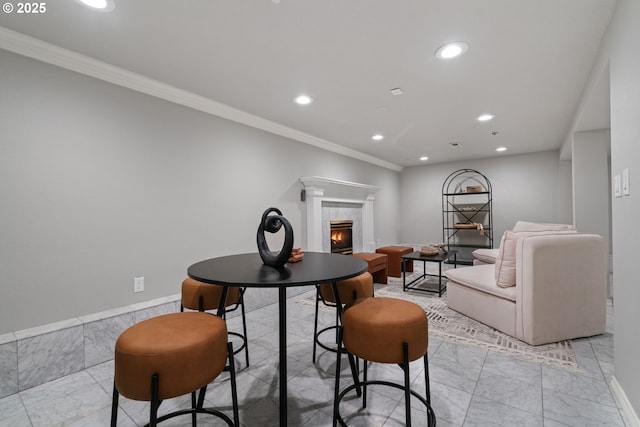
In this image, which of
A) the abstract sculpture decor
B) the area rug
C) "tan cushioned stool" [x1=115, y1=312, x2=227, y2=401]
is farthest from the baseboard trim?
"tan cushioned stool" [x1=115, y1=312, x2=227, y2=401]

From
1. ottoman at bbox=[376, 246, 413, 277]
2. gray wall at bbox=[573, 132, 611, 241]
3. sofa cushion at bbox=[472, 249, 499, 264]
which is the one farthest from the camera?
ottoman at bbox=[376, 246, 413, 277]

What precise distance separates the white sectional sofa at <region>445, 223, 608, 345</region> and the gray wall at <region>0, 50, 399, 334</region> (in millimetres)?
2631

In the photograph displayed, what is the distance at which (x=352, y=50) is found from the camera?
82.2 inches

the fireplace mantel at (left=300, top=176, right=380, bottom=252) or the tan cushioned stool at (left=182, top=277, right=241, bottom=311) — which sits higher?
the fireplace mantel at (left=300, top=176, right=380, bottom=252)

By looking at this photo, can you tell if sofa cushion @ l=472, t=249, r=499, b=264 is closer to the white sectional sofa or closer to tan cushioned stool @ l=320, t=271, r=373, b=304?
the white sectional sofa

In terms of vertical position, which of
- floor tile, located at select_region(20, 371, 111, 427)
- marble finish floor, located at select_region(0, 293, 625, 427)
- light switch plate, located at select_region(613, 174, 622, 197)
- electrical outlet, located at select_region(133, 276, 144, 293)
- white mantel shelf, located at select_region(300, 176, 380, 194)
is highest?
white mantel shelf, located at select_region(300, 176, 380, 194)

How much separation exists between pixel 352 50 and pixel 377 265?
273cm

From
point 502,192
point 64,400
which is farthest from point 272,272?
point 502,192

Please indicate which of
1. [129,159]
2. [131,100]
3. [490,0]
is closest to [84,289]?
[129,159]

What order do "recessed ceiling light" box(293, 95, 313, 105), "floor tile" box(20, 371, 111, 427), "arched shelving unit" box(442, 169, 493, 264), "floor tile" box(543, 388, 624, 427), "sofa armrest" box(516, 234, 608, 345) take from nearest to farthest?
"floor tile" box(543, 388, 624, 427) → "floor tile" box(20, 371, 111, 427) → "sofa armrest" box(516, 234, 608, 345) → "recessed ceiling light" box(293, 95, 313, 105) → "arched shelving unit" box(442, 169, 493, 264)

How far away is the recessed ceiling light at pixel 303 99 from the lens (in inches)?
115

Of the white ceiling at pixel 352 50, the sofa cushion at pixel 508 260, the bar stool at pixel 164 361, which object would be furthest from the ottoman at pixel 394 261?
the bar stool at pixel 164 361

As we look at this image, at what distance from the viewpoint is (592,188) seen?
10.9 ft

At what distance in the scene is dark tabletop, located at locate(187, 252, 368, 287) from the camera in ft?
3.92
